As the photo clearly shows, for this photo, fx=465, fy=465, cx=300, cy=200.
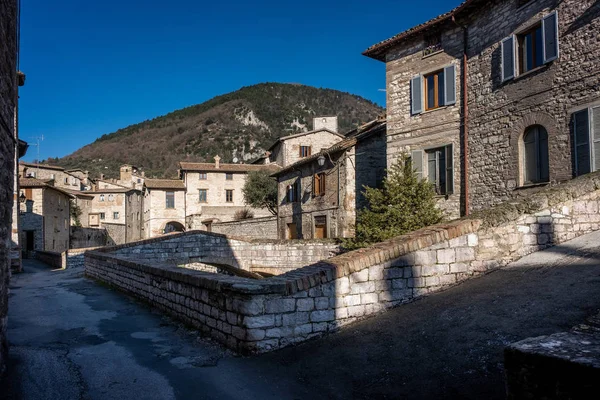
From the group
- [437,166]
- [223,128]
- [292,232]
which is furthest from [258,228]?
[223,128]

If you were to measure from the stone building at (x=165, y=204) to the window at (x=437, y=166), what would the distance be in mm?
32777

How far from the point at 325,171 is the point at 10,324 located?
17.7 meters

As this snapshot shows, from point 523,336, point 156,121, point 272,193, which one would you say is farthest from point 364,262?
point 156,121

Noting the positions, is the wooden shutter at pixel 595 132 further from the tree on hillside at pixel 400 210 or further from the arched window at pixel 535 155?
the tree on hillside at pixel 400 210

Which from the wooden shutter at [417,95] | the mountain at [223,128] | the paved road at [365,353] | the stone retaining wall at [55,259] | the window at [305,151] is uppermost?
the mountain at [223,128]

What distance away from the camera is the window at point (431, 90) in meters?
16.7

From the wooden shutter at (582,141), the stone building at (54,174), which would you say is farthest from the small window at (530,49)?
the stone building at (54,174)

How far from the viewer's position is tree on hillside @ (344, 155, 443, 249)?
50.8 feet

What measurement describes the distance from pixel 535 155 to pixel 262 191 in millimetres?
28126

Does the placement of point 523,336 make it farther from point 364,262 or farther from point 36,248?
point 36,248

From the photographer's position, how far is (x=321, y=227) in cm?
2528


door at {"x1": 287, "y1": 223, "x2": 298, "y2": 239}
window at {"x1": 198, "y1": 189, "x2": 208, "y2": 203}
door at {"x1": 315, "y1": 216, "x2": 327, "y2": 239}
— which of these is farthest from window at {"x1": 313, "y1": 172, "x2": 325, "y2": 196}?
window at {"x1": 198, "y1": 189, "x2": 208, "y2": 203}

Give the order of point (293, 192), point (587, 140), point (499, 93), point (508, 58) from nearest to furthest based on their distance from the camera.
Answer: point (587, 140) → point (508, 58) → point (499, 93) → point (293, 192)

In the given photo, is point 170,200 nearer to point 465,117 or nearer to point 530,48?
point 465,117
